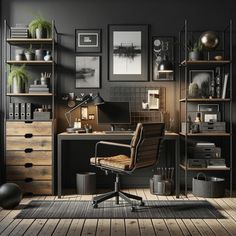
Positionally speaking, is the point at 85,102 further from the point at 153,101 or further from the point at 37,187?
the point at 37,187

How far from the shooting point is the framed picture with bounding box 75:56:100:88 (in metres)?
6.09

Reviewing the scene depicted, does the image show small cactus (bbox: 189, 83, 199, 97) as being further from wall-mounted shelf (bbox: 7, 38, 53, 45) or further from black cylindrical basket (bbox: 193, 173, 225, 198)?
wall-mounted shelf (bbox: 7, 38, 53, 45)

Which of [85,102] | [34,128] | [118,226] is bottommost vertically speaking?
[118,226]

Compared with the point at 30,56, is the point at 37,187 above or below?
below

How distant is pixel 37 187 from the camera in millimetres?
5562

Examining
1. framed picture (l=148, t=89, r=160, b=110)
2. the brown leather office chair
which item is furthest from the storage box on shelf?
framed picture (l=148, t=89, r=160, b=110)

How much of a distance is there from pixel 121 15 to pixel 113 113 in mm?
1371

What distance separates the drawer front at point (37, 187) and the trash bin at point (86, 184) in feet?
1.21

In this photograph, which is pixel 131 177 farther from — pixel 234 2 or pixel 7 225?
pixel 234 2

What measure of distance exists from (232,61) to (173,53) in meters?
0.82

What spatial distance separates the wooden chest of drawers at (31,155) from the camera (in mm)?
5551

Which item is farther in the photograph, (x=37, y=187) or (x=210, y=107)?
(x=210, y=107)

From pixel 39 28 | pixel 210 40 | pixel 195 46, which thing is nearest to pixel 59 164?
pixel 39 28

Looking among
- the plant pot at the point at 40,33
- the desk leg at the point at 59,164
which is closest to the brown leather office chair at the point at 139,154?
the desk leg at the point at 59,164
